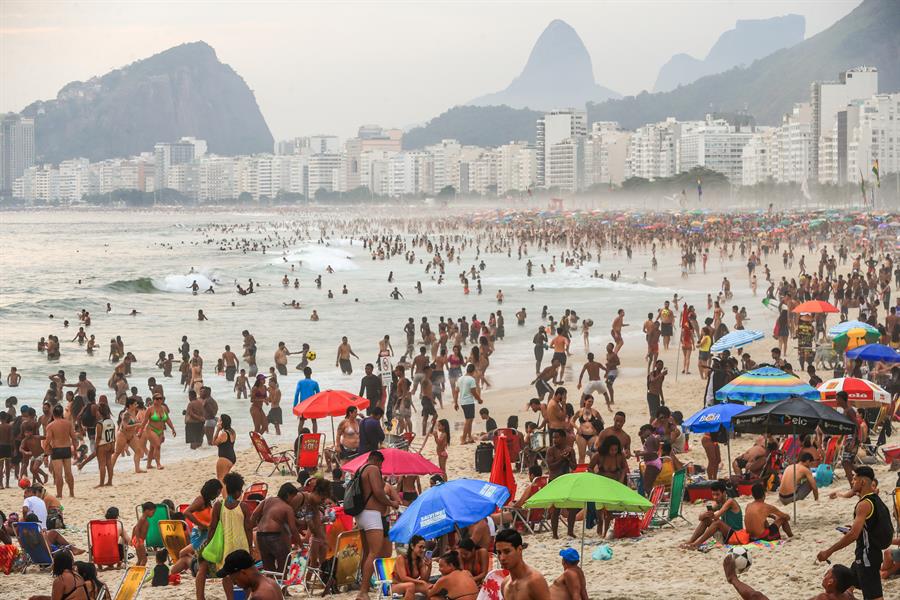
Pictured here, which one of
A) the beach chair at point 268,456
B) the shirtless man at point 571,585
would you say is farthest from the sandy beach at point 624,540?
the shirtless man at point 571,585

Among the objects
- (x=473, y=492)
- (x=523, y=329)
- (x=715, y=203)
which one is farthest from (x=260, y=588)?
(x=715, y=203)

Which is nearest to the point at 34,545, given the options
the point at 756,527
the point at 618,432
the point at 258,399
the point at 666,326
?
the point at 618,432

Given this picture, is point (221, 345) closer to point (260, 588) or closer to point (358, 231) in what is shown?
point (260, 588)

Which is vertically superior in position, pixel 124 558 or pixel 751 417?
pixel 751 417

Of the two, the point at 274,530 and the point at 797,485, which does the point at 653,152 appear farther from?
the point at 274,530

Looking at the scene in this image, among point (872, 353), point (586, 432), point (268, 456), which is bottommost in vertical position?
point (268, 456)

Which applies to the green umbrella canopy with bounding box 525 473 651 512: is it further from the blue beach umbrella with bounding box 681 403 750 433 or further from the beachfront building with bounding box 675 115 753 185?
the beachfront building with bounding box 675 115 753 185
